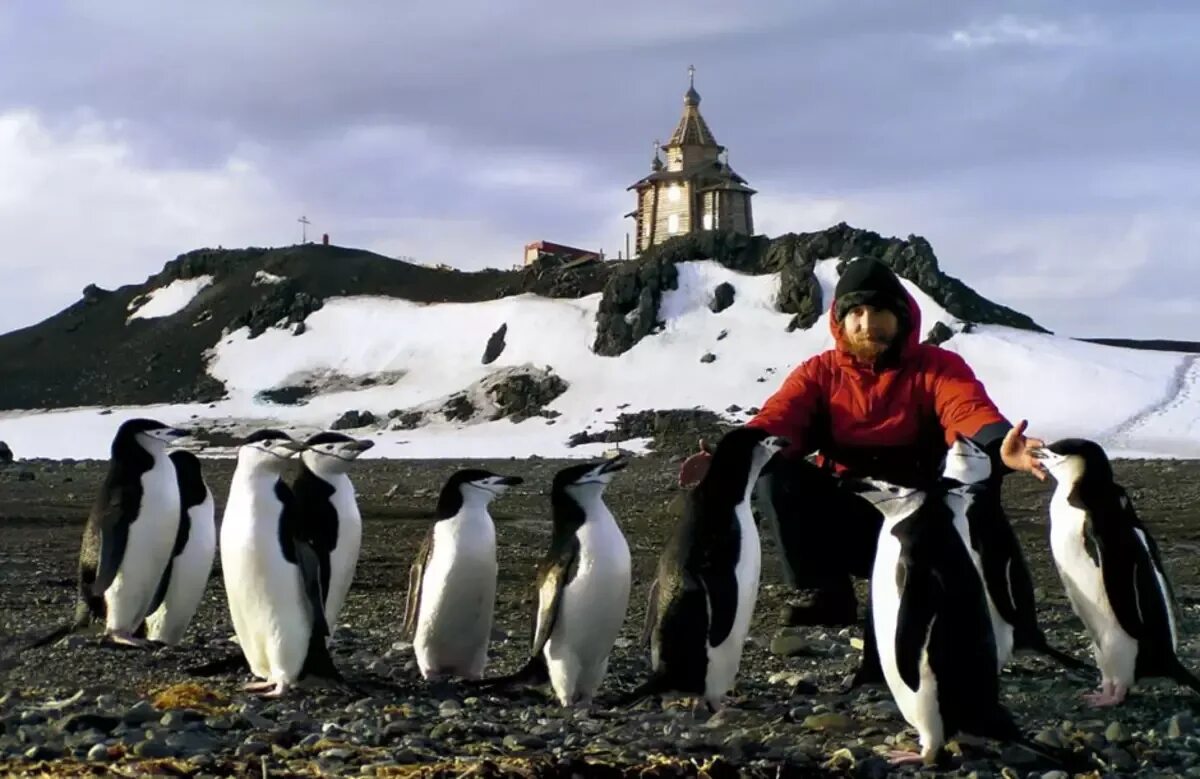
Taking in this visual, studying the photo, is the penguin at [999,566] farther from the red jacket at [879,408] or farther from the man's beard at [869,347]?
the man's beard at [869,347]

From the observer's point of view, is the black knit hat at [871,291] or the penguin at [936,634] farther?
the black knit hat at [871,291]

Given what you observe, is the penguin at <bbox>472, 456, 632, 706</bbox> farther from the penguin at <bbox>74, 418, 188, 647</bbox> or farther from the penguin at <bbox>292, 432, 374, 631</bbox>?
the penguin at <bbox>74, 418, 188, 647</bbox>

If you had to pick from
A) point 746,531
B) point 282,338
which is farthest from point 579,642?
Result: point 282,338

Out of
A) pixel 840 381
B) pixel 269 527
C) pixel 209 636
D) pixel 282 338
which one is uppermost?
pixel 282 338

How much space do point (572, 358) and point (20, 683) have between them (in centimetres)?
Result: 2840

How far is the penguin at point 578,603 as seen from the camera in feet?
15.3

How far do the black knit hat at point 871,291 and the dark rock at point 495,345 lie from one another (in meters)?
29.8

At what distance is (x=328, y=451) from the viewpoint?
18.0 feet

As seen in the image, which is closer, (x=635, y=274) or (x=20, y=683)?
(x=20, y=683)

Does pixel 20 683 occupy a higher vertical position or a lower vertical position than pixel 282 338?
lower

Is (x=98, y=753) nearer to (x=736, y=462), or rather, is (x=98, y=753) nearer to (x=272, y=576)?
(x=272, y=576)

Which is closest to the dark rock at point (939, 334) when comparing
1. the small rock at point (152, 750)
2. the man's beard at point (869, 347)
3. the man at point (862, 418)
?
the man at point (862, 418)

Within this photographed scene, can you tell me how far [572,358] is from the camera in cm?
3319

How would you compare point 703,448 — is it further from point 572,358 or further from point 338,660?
point 572,358
